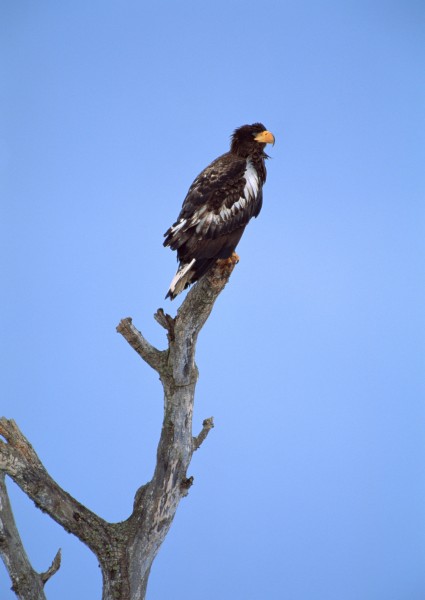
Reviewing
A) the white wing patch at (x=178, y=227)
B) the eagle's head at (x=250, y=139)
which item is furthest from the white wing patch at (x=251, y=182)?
the white wing patch at (x=178, y=227)

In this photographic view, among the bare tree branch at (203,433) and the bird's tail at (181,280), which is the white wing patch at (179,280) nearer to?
the bird's tail at (181,280)

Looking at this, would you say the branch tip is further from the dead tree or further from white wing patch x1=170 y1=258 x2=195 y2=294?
white wing patch x1=170 y1=258 x2=195 y2=294

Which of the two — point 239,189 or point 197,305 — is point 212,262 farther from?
point 239,189

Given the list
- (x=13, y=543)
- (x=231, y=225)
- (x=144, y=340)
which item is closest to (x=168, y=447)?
(x=144, y=340)

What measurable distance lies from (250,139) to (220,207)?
0.74m

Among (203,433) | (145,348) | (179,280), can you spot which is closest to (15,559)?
(203,433)

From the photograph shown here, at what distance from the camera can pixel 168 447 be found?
15.1 feet

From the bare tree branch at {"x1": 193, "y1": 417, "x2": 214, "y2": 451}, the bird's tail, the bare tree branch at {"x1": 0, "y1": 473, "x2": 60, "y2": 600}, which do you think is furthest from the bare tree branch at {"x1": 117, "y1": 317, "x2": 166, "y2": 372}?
the bare tree branch at {"x1": 0, "y1": 473, "x2": 60, "y2": 600}

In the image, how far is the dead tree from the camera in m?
4.38

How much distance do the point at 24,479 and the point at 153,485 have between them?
807 mm

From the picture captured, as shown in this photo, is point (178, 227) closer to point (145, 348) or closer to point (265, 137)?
point (145, 348)

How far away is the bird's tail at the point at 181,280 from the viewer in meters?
4.46

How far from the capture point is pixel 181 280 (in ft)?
14.8

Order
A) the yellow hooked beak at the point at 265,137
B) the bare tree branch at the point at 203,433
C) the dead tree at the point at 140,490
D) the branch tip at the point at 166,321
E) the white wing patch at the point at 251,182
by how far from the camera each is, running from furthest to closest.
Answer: the yellow hooked beak at the point at 265,137
the white wing patch at the point at 251,182
the bare tree branch at the point at 203,433
the branch tip at the point at 166,321
the dead tree at the point at 140,490
